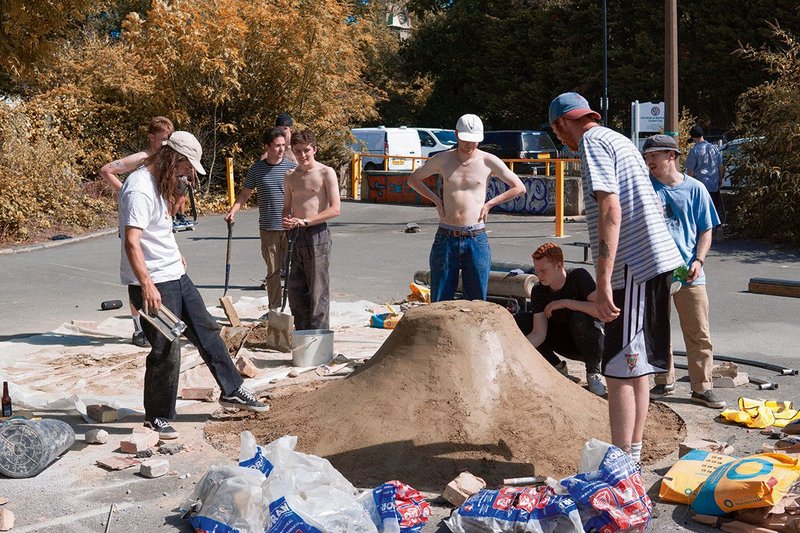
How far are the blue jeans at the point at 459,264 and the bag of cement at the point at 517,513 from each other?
10.0ft

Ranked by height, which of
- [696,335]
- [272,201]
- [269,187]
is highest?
[269,187]

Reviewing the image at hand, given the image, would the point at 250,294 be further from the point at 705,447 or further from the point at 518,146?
the point at 518,146

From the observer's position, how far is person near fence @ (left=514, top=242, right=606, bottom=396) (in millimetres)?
6547

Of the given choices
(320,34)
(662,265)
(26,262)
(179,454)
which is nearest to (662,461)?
(662,265)

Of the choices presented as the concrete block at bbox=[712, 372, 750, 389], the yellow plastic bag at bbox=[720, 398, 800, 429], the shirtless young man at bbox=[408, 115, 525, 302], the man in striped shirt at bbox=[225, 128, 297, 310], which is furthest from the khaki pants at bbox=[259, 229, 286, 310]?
the yellow plastic bag at bbox=[720, 398, 800, 429]

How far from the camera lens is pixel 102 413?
614 cm

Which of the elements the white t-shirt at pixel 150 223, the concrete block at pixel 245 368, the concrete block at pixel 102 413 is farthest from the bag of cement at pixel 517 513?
the concrete block at pixel 245 368

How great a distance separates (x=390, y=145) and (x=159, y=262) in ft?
76.1

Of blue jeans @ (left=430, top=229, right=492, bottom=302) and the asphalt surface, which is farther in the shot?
blue jeans @ (left=430, top=229, right=492, bottom=302)

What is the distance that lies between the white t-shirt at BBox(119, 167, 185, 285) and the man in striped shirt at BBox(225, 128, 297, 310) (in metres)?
3.32

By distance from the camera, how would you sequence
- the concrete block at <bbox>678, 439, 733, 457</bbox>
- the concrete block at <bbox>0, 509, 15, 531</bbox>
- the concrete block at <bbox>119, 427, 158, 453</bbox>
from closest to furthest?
the concrete block at <bbox>0, 509, 15, 531</bbox>, the concrete block at <bbox>678, 439, 733, 457</bbox>, the concrete block at <bbox>119, 427, 158, 453</bbox>

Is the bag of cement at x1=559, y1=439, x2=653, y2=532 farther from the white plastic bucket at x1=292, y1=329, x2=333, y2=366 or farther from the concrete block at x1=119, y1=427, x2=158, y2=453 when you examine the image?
the white plastic bucket at x1=292, y1=329, x2=333, y2=366

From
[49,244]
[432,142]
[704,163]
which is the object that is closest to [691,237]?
[704,163]

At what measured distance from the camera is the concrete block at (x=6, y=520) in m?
4.38
